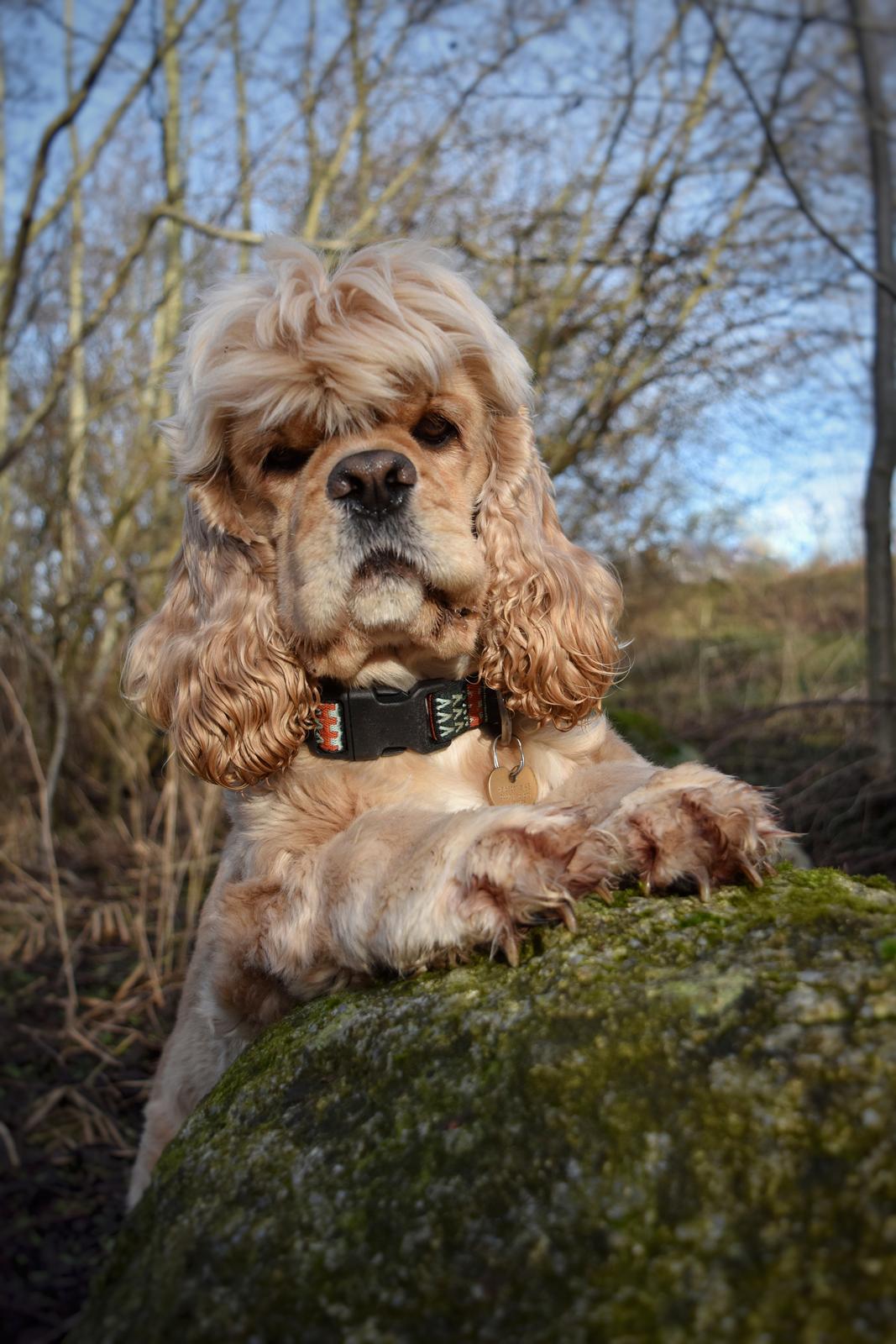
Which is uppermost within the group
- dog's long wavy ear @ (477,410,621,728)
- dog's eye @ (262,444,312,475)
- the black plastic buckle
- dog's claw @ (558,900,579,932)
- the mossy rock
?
dog's eye @ (262,444,312,475)

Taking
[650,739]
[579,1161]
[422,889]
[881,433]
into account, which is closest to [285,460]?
[422,889]

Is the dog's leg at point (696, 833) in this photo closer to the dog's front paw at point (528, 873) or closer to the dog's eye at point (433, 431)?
the dog's front paw at point (528, 873)

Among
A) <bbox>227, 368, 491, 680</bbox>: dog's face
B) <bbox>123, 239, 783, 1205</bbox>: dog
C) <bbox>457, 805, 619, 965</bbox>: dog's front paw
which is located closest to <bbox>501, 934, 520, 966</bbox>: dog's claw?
<bbox>457, 805, 619, 965</bbox>: dog's front paw

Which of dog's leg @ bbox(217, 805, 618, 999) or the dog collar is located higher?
the dog collar

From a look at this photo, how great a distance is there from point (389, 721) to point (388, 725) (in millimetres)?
10

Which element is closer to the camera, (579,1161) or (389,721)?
(579,1161)

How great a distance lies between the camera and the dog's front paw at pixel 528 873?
1.53 metres

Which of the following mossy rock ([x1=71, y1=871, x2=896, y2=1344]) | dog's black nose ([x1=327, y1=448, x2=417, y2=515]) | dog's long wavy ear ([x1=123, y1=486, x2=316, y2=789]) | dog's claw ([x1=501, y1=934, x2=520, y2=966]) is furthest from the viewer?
dog's long wavy ear ([x1=123, y1=486, x2=316, y2=789])

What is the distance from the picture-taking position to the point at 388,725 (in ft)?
7.55

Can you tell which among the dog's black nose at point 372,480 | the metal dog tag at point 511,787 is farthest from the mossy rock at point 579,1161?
the dog's black nose at point 372,480

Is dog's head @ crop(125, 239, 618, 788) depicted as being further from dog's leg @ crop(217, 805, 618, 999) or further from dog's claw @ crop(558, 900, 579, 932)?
dog's claw @ crop(558, 900, 579, 932)

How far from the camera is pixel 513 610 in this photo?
248 cm

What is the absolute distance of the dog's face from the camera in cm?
221

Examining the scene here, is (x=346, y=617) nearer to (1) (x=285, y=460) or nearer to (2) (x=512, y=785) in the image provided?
(1) (x=285, y=460)
